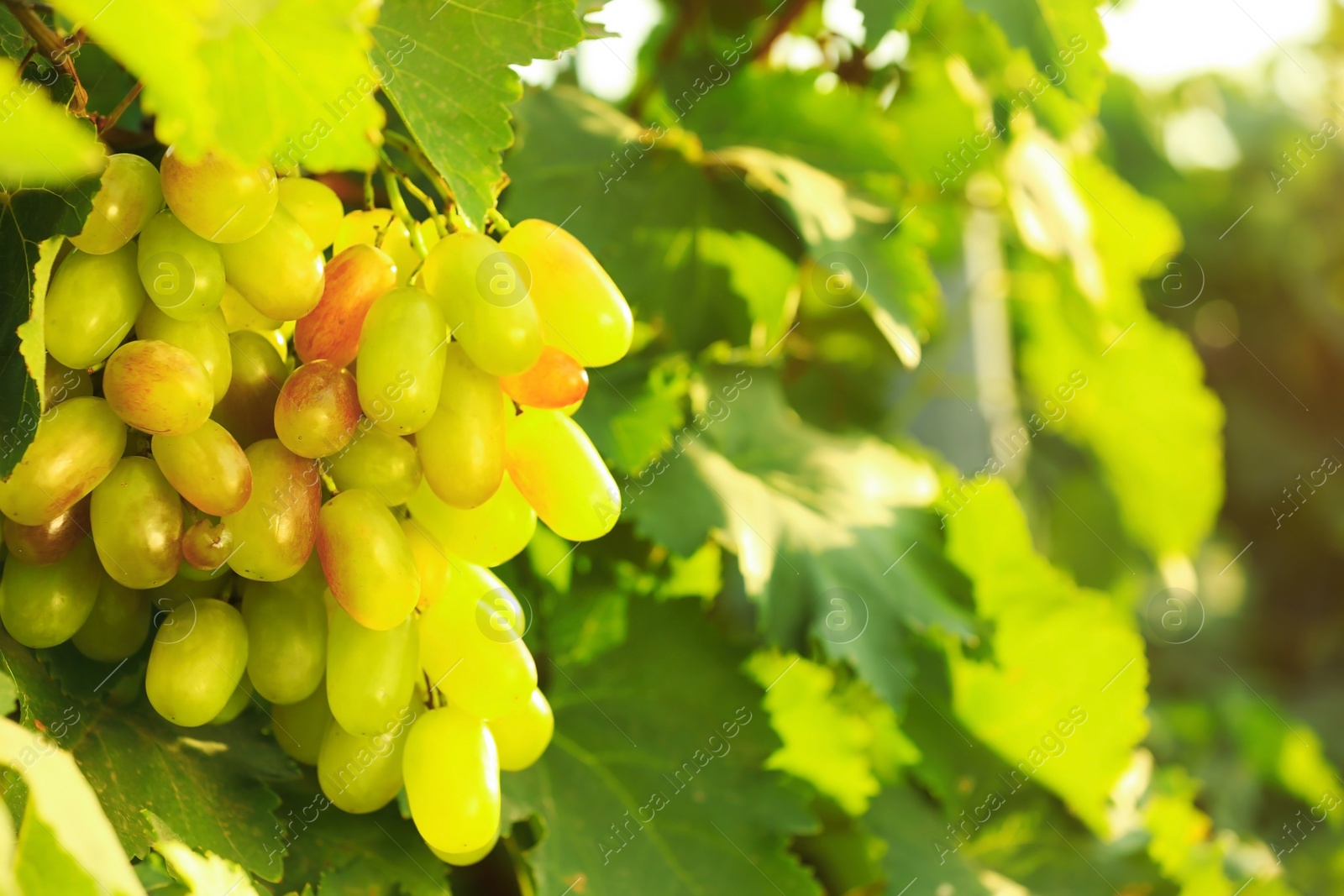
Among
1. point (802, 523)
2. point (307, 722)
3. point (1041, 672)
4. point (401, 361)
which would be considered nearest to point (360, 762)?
point (307, 722)

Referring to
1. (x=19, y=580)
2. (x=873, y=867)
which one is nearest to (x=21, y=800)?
(x=19, y=580)

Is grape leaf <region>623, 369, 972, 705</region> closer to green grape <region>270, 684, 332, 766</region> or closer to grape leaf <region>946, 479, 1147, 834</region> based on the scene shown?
grape leaf <region>946, 479, 1147, 834</region>

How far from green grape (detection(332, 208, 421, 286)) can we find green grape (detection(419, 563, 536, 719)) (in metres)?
0.09

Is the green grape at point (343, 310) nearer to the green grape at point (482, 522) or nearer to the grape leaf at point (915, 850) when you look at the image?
the green grape at point (482, 522)

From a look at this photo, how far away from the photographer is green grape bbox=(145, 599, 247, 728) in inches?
11.1

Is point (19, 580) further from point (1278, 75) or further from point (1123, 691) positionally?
point (1278, 75)

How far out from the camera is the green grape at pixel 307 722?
1.07ft

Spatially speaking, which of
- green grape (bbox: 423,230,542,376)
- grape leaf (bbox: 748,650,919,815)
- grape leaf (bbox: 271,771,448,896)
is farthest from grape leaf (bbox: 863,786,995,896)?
green grape (bbox: 423,230,542,376)

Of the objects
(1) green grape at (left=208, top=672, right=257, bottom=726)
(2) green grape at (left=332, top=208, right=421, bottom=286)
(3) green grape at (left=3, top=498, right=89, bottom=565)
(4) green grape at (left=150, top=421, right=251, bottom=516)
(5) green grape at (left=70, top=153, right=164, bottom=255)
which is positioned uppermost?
(5) green grape at (left=70, top=153, right=164, bottom=255)

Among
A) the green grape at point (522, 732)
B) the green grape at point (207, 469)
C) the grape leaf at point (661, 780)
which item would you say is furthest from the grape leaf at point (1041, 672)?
the green grape at point (207, 469)

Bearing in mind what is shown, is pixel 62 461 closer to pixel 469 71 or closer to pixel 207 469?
pixel 207 469

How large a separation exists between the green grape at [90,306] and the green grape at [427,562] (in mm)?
95

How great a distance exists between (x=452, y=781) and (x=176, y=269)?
0.16 meters

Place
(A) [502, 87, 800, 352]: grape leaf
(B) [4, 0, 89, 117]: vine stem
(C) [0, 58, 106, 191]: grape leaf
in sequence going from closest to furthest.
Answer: (C) [0, 58, 106, 191]: grape leaf, (B) [4, 0, 89, 117]: vine stem, (A) [502, 87, 800, 352]: grape leaf
